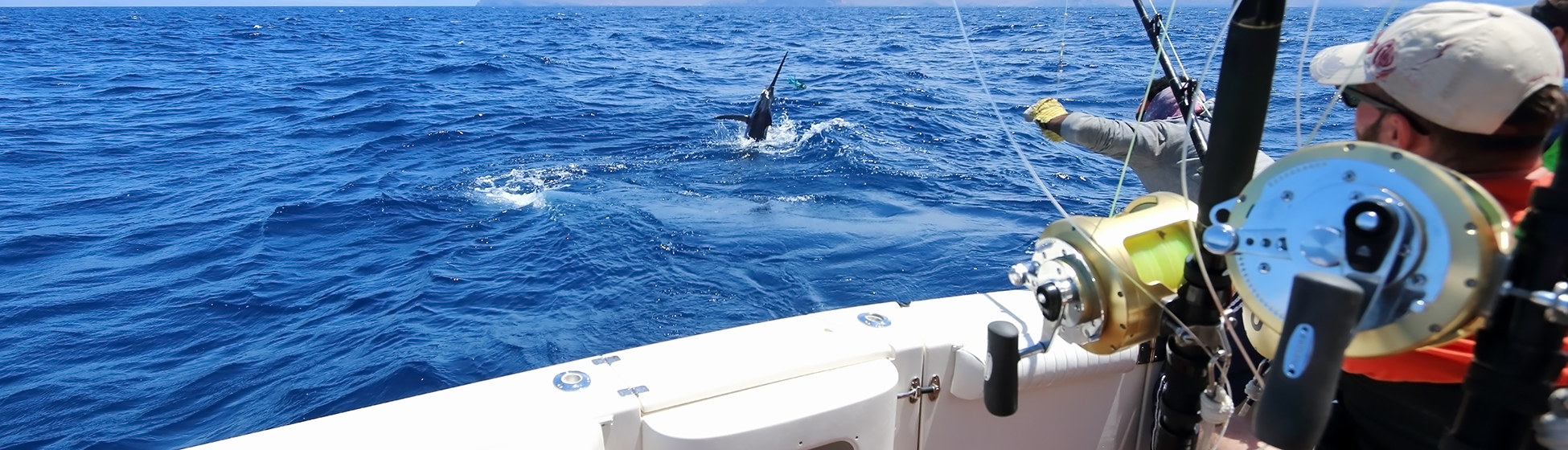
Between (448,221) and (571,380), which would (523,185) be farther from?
(571,380)

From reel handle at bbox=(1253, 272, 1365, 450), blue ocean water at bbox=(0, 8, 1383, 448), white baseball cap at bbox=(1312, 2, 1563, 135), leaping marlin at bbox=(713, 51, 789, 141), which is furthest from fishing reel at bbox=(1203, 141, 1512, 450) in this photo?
leaping marlin at bbox=(713, 51, 789, 141)

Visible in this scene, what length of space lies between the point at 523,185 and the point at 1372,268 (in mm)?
8139

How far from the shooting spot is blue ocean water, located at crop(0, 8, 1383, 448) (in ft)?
15.3

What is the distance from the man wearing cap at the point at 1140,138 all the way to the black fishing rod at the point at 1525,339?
169 cm

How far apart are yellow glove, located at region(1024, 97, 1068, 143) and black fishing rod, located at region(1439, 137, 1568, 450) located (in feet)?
6.02

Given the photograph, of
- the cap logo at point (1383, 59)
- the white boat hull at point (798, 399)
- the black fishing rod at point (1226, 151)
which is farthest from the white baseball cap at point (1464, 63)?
the white boat hull at point (798, 399)

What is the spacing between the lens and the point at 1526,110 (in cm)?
111

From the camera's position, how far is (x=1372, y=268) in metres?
0.94

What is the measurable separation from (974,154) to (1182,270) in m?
8.61

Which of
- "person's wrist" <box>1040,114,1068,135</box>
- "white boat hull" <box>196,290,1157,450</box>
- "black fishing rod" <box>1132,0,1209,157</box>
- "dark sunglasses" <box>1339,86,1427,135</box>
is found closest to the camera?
"dark sunglasses" <box>1339,86,1427,135</box>

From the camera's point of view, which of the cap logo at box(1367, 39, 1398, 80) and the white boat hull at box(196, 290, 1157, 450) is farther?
the white boat hull at box(196, 290, 1157, 450)

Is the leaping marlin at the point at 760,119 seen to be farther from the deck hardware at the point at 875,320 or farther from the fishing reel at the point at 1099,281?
the fishing reel at the point at 1099,281

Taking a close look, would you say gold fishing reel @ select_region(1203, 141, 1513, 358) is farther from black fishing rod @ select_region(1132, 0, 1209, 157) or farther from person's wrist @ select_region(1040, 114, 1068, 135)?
person's wrist @ select_region(1040, 114, 1068, 135)

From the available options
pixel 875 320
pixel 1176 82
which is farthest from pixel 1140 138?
pixel 875 320
